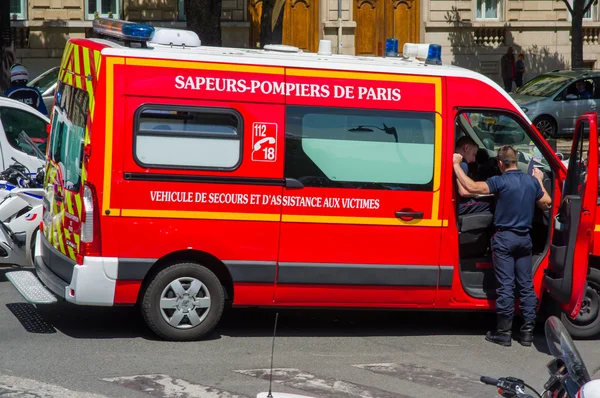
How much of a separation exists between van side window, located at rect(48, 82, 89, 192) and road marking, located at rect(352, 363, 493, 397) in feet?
8.32

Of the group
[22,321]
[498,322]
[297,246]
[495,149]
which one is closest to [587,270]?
[498,322]

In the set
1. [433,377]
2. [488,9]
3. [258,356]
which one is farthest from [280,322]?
[488,9]

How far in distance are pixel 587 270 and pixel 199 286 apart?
119 inches

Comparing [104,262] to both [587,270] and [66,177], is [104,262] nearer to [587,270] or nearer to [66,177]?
[66,177]

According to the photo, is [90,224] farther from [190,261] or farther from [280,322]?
[280,322]

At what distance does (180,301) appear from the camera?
771 cm

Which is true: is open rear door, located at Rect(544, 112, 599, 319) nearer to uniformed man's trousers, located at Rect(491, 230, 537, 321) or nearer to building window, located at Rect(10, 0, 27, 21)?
uniformed man's trousers, located at Rect(491, 230, 537, 321)

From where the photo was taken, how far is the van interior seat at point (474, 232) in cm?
836

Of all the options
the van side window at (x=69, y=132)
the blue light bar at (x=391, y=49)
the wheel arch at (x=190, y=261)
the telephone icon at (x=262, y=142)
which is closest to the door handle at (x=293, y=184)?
the telephone icon at (x=262, y=142)

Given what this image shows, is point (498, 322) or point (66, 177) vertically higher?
point (66, 177)

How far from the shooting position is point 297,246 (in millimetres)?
7805

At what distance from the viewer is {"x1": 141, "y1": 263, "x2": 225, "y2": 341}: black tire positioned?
25.1ft

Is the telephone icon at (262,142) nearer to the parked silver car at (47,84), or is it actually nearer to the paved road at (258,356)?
the paved road at (258,356)

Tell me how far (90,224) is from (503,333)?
3.25 metres
